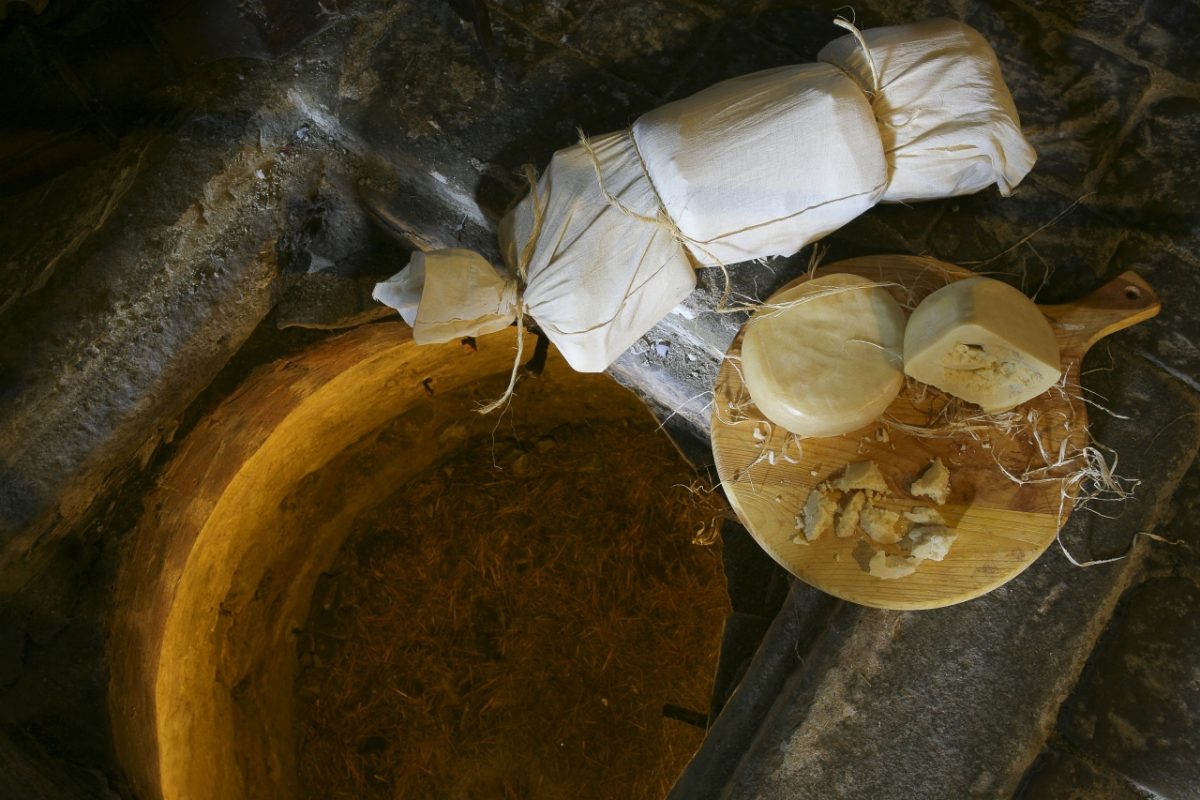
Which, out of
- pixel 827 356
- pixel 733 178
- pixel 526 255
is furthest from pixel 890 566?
pixel 526 255

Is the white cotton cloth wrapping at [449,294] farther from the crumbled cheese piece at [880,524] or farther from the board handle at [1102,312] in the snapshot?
the board handle at [1102,312]

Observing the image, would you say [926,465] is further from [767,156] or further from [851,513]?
[767,156]

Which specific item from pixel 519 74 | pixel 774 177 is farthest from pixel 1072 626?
pixel 519 74

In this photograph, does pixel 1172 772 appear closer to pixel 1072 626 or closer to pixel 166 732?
pixel 1072 626

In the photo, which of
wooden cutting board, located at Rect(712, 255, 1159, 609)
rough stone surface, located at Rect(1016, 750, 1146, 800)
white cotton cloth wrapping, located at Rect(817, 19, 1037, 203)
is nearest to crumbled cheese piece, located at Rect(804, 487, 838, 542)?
wooden cutting board, located at Rect(712, 255, 1159, 609)

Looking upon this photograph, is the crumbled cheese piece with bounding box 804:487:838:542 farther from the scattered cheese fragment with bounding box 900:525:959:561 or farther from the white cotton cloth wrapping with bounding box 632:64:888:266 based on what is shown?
the white cotton cloth wrapping with bounding box 632:64:888:266

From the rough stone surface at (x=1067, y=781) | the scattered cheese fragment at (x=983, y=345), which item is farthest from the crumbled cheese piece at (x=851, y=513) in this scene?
the rough stone surface at (x=1067, y=781)
